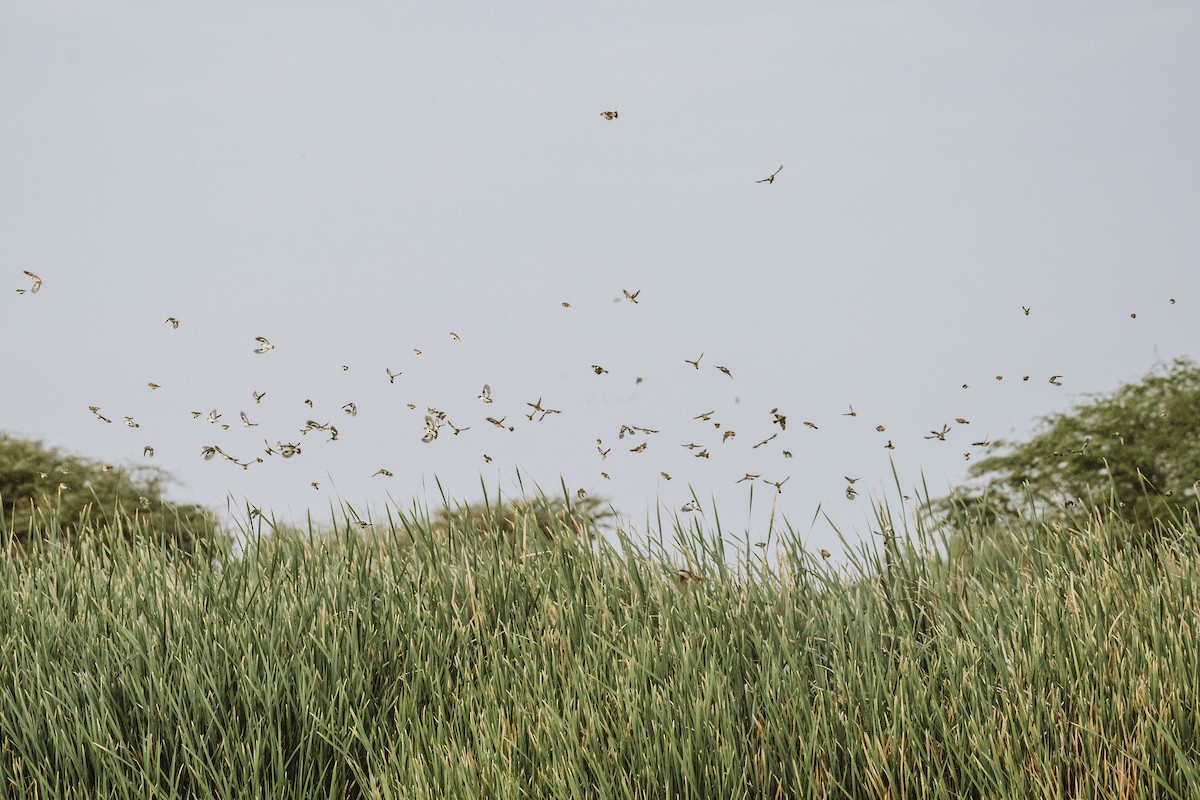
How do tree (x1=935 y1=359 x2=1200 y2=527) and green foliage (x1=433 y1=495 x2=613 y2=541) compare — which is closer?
green foliage (x1=433 y1=495 x2=613 y2=541)

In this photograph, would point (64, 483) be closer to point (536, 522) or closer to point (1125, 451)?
point (536, 522)

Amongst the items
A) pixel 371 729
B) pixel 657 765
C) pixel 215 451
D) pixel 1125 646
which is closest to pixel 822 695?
pixel 657 765

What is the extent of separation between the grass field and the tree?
28.6ft

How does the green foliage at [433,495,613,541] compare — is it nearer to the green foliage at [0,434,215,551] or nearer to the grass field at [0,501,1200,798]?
the grass field at [0,501,1200,798]

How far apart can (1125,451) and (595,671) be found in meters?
12.9

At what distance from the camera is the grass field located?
437cm

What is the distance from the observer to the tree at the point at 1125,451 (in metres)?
14.9

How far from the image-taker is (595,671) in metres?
4.96

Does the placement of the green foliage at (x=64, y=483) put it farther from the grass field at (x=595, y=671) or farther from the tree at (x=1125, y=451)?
the tree at (x=1125, y=451)

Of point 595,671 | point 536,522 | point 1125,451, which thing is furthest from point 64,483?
point 1125,451

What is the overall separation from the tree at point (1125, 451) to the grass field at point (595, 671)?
872 centimetres

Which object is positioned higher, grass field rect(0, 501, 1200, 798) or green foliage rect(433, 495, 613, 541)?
green foliage rect(433, 495, 613, 541)

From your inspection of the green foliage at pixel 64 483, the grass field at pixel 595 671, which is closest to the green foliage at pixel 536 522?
the grass field at pixel 595 671

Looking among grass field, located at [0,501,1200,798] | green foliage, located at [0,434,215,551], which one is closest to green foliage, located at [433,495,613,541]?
grass field, located at [0,501,1200,798]
